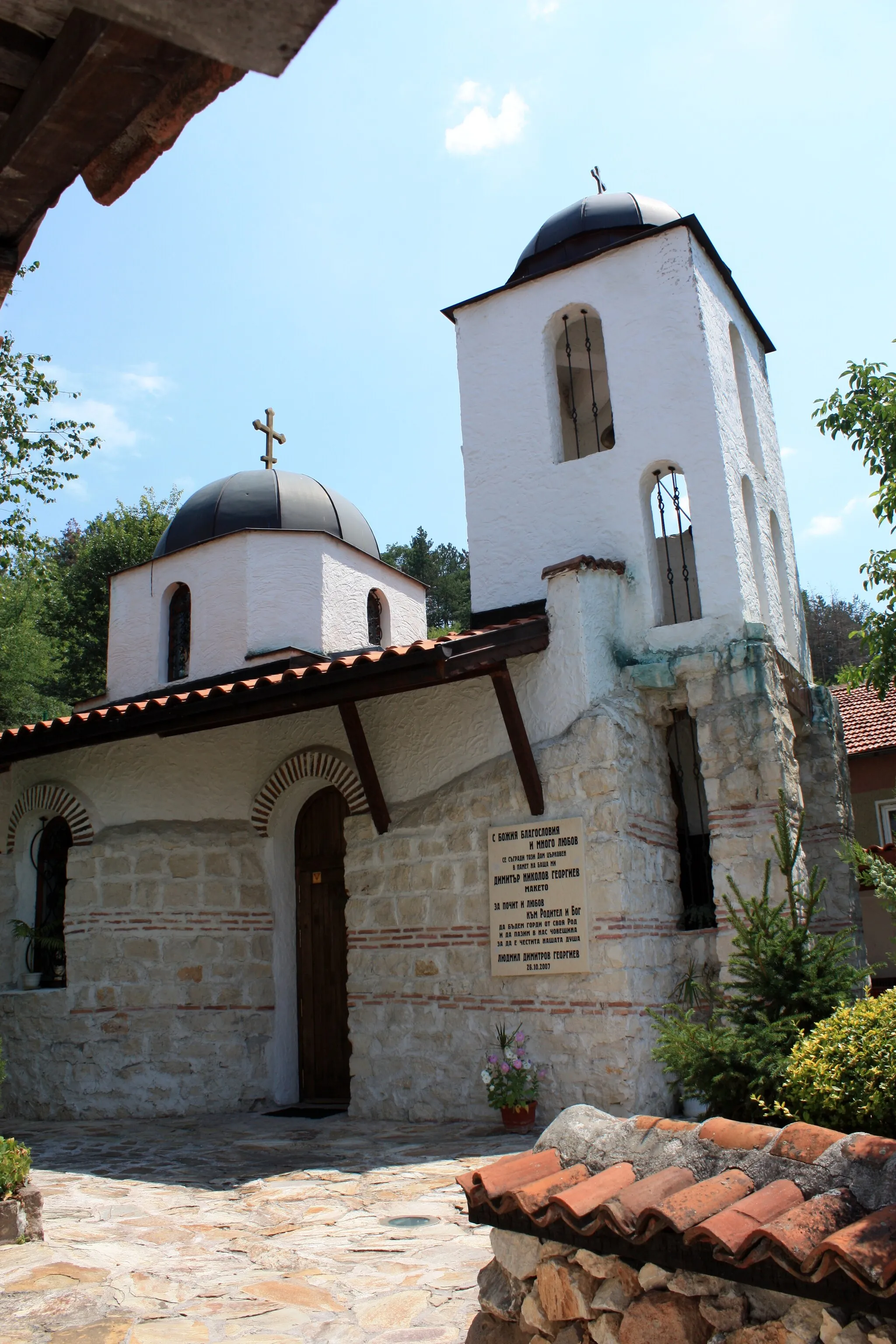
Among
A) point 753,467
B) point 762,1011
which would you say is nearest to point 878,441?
point 753,467

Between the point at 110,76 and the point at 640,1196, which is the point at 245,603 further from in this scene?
the point at 110,76

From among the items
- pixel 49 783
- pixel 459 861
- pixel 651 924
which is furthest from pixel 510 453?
pixel 49 783

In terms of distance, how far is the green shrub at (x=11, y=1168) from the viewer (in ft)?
15.1

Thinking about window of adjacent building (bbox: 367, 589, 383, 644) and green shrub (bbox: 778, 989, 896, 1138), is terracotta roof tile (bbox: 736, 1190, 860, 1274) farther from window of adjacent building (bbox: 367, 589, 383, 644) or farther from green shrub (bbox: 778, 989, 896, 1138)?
window of adjacent building (bbox: 367, 589, 383, 644)

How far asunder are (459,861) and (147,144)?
6220 millimetres

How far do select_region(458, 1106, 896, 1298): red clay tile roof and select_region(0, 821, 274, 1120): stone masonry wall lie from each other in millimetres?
6036

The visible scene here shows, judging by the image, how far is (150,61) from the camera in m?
1.76

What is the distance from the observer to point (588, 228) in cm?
931

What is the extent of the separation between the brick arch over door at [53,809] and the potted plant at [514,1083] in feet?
12.8

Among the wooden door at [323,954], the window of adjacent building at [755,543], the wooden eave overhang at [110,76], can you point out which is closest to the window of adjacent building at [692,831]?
the window of adjacent building at [755,543]

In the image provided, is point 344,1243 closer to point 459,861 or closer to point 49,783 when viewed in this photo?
point 459,861

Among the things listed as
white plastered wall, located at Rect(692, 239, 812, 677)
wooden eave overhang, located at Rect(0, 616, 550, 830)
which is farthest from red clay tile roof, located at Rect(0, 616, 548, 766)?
white plastered wall, located at Rect(692, 239, 812, 677)

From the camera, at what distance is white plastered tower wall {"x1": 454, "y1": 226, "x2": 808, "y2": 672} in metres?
8.00

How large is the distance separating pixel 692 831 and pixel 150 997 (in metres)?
4.57
